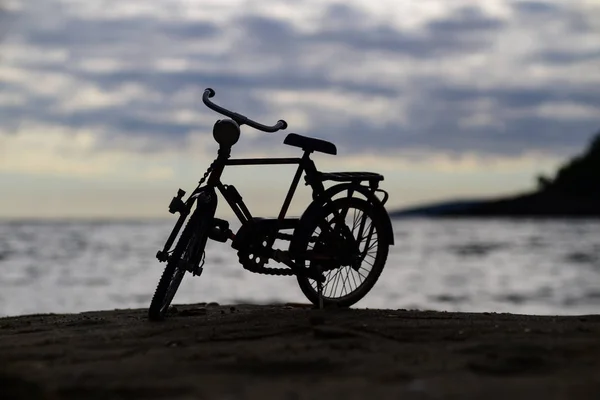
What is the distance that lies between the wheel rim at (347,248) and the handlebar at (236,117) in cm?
90

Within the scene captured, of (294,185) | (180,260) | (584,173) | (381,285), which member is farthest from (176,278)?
(584,173)

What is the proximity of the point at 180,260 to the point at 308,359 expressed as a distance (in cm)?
246

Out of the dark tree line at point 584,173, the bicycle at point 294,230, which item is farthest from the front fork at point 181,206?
the dark tree line at point 584,173

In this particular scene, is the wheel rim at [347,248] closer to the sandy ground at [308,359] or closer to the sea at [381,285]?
the sandy ground at [308,359]

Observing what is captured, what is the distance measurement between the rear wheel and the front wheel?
829 millimetres

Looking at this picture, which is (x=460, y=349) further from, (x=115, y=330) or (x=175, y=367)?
(x=115, y=330)

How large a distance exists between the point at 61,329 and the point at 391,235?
9.38ft

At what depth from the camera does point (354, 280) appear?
7.96 m

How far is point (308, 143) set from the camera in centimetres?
769

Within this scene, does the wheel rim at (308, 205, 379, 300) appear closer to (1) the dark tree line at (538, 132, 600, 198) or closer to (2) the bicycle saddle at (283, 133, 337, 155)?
(2) the bicycle saddle at (283, 133, 337, 155)

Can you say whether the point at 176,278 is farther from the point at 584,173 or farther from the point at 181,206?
the point at 584,173

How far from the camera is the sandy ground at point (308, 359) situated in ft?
15.1

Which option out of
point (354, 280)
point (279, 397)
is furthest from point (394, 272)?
point (279, 397)

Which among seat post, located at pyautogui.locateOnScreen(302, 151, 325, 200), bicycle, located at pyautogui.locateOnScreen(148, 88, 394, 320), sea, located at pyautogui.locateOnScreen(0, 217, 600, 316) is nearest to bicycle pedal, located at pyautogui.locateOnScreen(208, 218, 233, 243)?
bicycle, located at pyautogui.locateOnScreen(148, 88, 394, 320)
